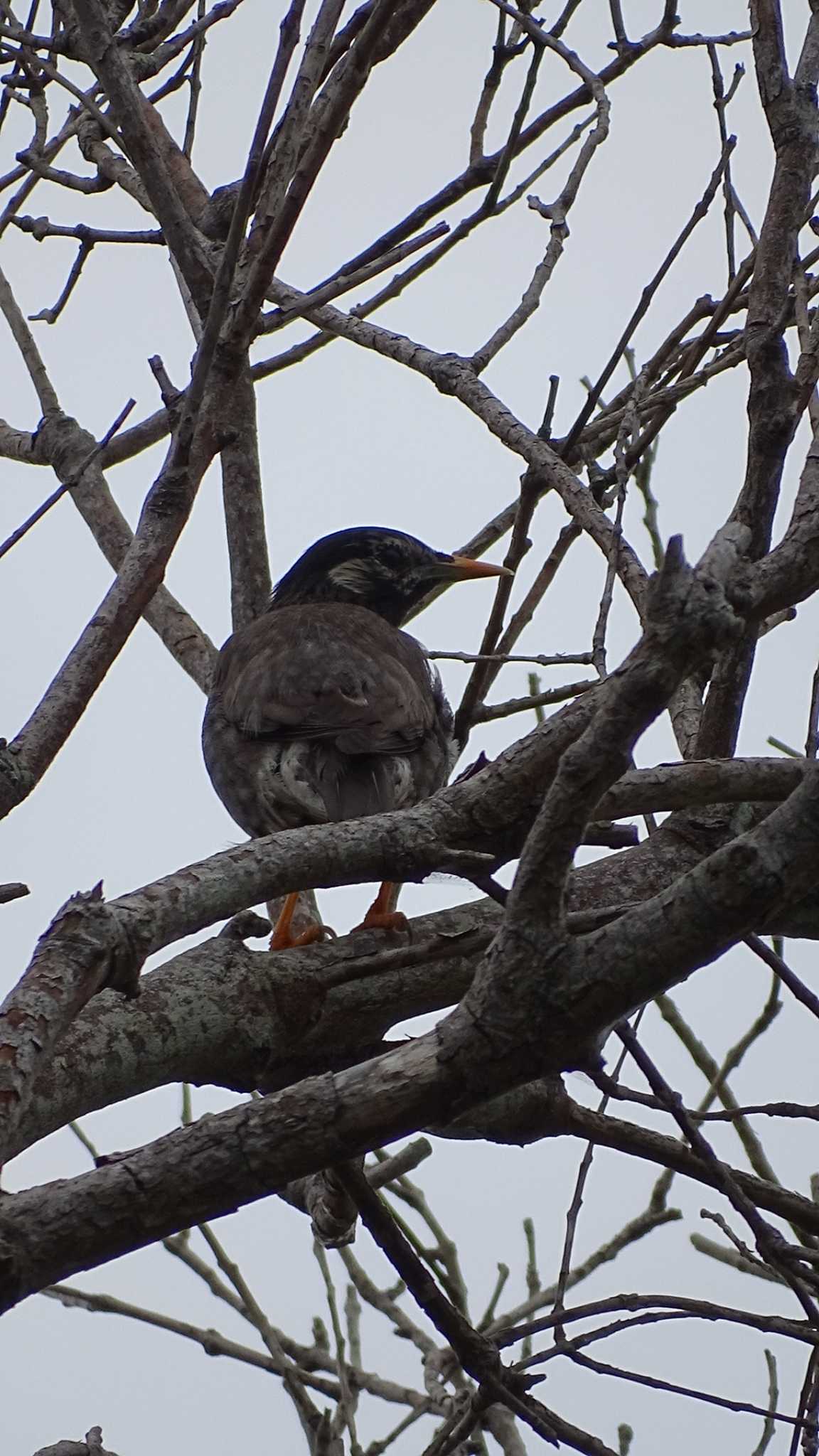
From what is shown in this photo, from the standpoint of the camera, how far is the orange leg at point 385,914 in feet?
12.4

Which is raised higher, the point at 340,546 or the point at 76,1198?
the point at 340,546

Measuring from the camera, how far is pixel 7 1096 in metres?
1.93

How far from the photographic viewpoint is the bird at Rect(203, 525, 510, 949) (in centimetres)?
467

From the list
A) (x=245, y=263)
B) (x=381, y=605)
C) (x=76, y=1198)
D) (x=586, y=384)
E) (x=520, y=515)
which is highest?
(x=381, y=605)

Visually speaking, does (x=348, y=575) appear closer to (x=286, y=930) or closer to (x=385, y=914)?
(x=286, y=930)

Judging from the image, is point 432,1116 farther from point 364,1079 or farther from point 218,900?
point 218,900

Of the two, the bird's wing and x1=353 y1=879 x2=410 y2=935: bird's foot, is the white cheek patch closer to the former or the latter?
the bird's wing

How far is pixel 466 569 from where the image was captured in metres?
6.50

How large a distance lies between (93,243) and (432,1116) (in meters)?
3.86

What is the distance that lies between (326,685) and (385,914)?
1.00 meters

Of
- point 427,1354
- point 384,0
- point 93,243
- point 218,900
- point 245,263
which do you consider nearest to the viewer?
point 218,900

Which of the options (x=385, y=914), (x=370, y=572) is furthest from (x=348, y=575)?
(x=385, y=914)

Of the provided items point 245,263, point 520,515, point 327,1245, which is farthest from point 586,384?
point 327,1245

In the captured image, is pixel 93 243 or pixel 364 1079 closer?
pixel 364 1079
